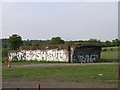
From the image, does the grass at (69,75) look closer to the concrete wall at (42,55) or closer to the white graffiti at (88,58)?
the white graffiti at (88,58)

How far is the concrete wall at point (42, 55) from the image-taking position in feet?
194

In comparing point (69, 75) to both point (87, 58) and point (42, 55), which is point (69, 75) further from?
point (42, 55)

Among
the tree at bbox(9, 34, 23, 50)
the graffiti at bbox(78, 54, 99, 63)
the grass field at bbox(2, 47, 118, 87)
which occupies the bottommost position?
the grass field at bbox(2, 47, 118, 87)

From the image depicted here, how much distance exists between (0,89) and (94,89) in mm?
5353

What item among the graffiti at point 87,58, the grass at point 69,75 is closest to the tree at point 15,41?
the graffiti at point 87,58

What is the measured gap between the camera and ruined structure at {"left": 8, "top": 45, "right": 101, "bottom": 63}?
5734 cm

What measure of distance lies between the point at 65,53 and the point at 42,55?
19.3 ft

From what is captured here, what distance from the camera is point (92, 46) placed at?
58.2 metres

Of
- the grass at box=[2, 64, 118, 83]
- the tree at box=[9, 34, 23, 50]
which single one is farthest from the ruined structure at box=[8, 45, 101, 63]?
the grass at box=[2, 64, 118, 83]

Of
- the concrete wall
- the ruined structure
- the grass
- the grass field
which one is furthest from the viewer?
the concrete wall

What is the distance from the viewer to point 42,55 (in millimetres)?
62969

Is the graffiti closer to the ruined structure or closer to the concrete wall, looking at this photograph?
the ruined structure

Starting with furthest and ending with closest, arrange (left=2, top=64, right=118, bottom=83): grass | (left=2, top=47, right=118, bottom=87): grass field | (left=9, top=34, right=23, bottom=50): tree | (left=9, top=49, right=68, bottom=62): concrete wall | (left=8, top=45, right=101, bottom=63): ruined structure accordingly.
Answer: (left=9, top=34, right=23, bottom=50): tree < (left=9, top=49, right=68, bottom=62): concrete wall < (left=8, top=45, right=101, bottom=63): ruined structure < (left=2, top=64, right=118, bottom=83): grass < (left=2, top=47, right=118, bottom=87): grass field

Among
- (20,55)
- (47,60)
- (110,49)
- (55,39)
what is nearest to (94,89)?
(47,60)
